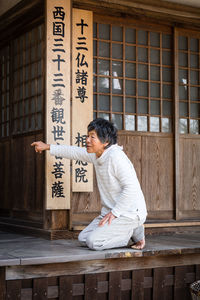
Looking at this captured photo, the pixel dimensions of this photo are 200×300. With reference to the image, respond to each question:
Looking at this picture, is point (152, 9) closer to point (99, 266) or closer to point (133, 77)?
point (133, 77)

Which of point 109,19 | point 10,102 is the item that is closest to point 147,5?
point 109,19

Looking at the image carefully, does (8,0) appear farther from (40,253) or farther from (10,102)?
(40,253)

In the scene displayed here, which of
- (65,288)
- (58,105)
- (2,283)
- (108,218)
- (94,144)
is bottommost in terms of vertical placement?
(65,288)

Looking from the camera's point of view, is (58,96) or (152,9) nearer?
(58,96)

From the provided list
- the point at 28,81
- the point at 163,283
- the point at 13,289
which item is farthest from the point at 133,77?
the point at 13,289

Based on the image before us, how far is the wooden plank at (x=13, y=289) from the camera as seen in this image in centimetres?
A: 442

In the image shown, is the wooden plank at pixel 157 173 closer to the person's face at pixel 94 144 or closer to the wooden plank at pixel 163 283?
the wooden plank at pixel 163 283

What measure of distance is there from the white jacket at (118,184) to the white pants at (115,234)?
96mm

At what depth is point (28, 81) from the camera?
22.3 ft

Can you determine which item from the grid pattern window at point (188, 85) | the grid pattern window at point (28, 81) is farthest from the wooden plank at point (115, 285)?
the grid pattern window at point (188, 85)

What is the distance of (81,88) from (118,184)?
66.1 inches

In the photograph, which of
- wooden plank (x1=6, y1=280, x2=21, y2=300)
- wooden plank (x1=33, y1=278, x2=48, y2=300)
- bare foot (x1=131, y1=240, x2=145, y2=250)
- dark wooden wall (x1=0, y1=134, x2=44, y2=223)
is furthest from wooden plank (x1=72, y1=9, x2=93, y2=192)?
wooden plank (x1=6, y1=280, x2=21, y2=300)

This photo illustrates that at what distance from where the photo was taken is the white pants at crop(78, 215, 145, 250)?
4930mm

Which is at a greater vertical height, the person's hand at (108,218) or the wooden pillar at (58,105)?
the wooden pillar at (58,105)
